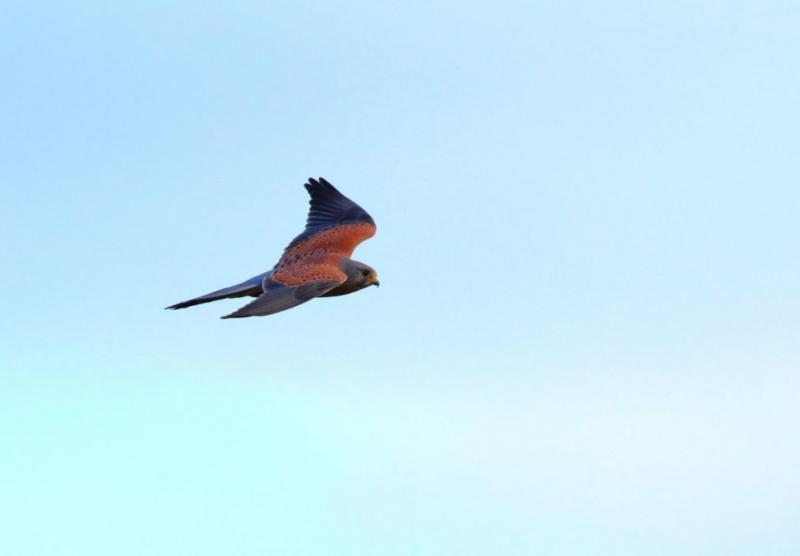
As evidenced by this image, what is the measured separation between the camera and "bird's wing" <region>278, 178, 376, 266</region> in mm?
18734

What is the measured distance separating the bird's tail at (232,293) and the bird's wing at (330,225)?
32.6 inches

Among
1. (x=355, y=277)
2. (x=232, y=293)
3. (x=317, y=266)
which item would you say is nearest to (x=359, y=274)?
(x=355, y=277)

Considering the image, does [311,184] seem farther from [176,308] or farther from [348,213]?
[176,308]

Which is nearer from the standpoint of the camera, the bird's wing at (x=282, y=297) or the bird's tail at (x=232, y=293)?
the bird's wing at (x=282, y=297)

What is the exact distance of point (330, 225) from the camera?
1978 centimetres

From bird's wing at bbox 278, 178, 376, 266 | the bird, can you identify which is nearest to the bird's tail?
the bird

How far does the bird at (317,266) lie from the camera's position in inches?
629

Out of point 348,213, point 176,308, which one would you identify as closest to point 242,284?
point 176,308

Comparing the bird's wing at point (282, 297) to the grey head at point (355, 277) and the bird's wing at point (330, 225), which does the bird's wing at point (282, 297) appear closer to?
the grey head at point (355, 277)

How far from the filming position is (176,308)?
1675 centimetres

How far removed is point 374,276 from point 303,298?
2.28 m

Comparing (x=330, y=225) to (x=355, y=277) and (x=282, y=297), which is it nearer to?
(x=355, y=277)

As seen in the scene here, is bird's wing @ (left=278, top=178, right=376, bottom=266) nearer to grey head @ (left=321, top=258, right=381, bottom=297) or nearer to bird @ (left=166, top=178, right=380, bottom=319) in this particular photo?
bird @ (left=166, top=178, right=380, bottom=319)

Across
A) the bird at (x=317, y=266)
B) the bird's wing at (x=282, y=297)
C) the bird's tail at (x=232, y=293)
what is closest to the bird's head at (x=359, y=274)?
the bird at (x=317, y=266)
